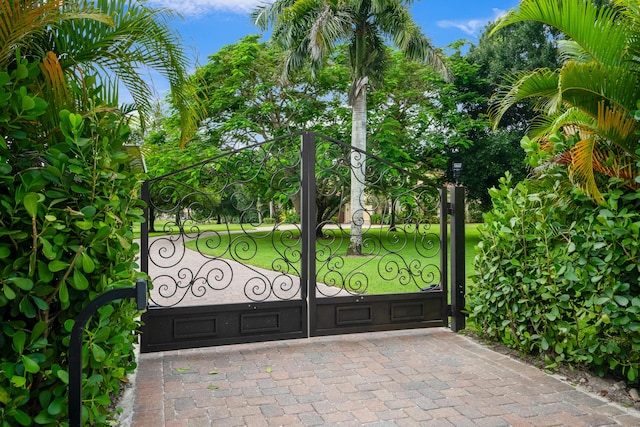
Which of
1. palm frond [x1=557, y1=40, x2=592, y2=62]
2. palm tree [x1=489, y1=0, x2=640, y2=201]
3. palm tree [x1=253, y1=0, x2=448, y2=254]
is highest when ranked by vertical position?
palm tree [x1=253, y1=0, x2=448, y2=254]

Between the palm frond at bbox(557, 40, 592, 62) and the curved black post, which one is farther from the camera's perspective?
the palm frond at bbox(557, 40, 592, 62)

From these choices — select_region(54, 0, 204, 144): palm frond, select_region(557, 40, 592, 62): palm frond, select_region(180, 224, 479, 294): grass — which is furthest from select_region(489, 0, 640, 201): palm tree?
select_region(54, 0, 204, 144): palm frond

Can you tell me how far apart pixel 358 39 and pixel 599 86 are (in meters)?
9.61

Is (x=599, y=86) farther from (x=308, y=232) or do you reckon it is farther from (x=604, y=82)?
(x=308, y=232)

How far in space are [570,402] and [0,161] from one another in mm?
3670

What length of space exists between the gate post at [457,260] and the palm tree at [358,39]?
6248mm

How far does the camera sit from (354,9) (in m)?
11.9

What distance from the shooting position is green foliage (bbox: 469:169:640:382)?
129 inches

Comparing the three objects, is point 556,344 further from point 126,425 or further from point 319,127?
point 319,127

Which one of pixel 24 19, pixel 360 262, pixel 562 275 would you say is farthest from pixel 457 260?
pixel 360 262

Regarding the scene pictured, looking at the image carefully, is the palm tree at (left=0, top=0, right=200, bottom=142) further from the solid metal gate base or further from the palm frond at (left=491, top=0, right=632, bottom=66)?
the palm frond at (left=491, top=0, right=632, bottom=66)

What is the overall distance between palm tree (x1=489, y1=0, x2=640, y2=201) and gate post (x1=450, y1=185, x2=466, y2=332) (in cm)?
148

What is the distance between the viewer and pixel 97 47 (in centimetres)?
306

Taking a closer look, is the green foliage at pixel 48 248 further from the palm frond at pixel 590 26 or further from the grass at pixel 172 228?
the palm frond at pixel 590 26
